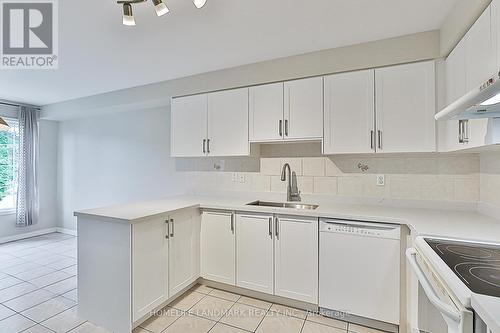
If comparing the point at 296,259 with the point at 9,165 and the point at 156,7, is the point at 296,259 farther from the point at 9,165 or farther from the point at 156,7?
the point at 9,165

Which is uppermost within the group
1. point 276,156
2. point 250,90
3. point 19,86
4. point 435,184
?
point 19,86

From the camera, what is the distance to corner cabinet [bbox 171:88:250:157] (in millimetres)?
2857

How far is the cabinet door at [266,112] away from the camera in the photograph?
8.71 feet

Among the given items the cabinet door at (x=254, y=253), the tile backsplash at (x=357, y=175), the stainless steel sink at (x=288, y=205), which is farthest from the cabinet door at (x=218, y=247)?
the tile backsplash at (x=357, y=175)

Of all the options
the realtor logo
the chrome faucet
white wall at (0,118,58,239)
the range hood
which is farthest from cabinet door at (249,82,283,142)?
white wall at (0,118,58,239)

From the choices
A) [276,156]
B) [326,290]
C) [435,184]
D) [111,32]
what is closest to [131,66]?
[111,32]

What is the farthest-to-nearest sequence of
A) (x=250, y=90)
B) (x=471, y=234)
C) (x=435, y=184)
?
(x=250, y=90) → (x=435, y=184) → (x=471, y=234)

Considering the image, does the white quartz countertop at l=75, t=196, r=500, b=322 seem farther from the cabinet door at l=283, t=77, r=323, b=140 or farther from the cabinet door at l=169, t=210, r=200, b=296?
the cabinet door at l=283, t=77, r=323, b=140

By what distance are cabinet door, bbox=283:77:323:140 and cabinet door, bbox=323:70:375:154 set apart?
0.08m

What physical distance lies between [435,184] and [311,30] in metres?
1.75

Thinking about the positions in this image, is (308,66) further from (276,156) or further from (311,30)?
(276,156)

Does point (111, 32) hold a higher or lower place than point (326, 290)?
higher

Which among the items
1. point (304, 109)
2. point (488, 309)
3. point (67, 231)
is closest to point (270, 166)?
point (304, 109)

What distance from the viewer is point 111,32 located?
213cm
